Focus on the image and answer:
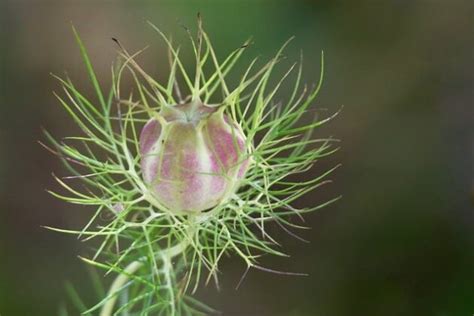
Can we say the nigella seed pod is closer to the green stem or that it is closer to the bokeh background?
the green stem

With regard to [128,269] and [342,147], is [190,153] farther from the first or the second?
[342,147]

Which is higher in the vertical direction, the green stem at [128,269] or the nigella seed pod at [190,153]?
the nigella seed pod at [190,153]

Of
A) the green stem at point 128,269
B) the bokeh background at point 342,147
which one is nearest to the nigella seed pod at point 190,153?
the green stem at point 128,269

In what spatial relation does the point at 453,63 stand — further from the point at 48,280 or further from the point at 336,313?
the point at 48,280

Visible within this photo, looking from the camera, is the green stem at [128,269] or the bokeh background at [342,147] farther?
the bokeh background at [342,147]

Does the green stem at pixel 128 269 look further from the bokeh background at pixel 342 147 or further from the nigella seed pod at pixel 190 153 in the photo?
the bokeh background at pixel 342 147

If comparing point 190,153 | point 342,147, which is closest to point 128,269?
Result: point 190,153
